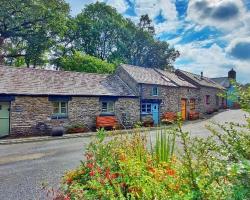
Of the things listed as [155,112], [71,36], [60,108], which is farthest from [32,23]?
[155,112]

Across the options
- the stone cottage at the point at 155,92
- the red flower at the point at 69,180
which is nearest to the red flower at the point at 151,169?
the red flower at the point at 69,180

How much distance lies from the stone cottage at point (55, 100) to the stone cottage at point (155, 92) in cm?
111

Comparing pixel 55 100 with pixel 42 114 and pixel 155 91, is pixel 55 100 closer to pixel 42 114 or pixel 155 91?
pixel 42 114

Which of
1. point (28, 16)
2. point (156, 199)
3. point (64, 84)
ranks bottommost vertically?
point (156, 199)

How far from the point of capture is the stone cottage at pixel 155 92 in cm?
2536

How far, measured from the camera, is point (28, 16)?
31.3 m

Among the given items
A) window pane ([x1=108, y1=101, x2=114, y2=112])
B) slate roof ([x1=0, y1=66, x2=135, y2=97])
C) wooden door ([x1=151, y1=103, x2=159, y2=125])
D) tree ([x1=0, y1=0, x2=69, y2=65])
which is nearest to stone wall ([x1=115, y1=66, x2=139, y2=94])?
slate roof ([x1=0, y1=66, x2=135, y2=97])

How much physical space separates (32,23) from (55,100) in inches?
723

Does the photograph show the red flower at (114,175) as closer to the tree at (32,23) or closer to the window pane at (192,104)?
the window pane at (192,104)

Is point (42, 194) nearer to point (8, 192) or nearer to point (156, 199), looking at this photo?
point (8, 192)

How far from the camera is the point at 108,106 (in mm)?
22406

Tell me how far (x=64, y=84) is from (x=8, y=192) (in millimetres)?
15200

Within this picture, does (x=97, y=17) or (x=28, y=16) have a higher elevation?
(x=97, y=17)

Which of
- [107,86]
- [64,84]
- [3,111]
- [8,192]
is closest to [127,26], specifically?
[107,86]
